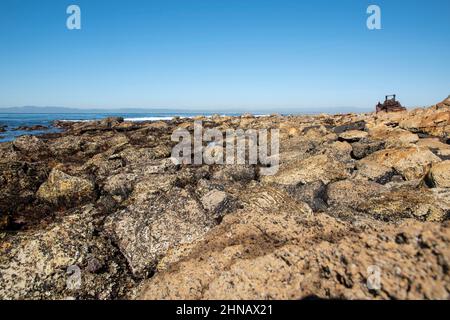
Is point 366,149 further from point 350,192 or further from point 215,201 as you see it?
point 215,201

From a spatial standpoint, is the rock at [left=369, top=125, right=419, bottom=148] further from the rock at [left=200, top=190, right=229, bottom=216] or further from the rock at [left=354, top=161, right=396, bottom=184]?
the rock at [left=200, top=190, right=229, bottom=216]

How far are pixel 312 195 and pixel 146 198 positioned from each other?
610cm

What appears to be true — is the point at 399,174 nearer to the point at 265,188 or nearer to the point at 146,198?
the point at 265,188

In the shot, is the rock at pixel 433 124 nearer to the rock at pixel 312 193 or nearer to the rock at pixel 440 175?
the rock at pixel 440 175

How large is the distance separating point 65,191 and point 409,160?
15303 millimetres

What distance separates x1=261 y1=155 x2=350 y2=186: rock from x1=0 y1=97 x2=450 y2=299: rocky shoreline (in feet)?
0.19

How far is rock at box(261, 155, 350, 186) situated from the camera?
1223cm

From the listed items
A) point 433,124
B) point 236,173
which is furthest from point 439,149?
point 236,173

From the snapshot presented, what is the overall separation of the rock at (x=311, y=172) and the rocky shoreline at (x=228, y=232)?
0.06 metres

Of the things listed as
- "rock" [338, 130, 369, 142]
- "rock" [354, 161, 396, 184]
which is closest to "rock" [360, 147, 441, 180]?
"rock" [354, 161, 396, 184]

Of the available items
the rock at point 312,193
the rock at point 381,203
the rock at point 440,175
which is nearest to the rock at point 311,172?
the rock at point 312,193

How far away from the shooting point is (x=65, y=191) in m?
10.6
